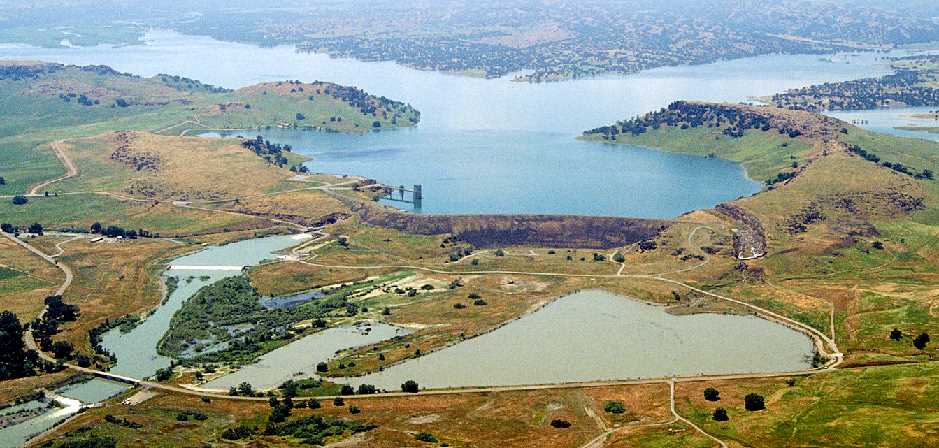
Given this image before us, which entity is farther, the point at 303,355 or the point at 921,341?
the point at 303,355

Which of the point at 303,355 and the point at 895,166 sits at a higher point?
the point at 895,166

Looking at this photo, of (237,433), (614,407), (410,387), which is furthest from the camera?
(410,387)

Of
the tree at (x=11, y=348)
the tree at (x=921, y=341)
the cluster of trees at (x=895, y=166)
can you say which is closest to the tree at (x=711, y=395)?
the tree at (x=921, y=341)

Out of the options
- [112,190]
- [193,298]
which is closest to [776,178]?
[193,298]

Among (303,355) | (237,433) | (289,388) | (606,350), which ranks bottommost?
(303,355)

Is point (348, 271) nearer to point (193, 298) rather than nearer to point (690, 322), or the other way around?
point (193, 298)

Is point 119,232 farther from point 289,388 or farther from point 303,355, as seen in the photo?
point 289,388

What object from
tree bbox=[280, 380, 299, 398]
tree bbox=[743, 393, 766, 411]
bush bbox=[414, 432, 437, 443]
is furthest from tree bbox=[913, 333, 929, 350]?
tree bbox=[280, 380, 299, 398]

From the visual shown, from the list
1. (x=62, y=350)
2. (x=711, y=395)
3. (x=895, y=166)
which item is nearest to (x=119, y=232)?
(x=62, y=350)
